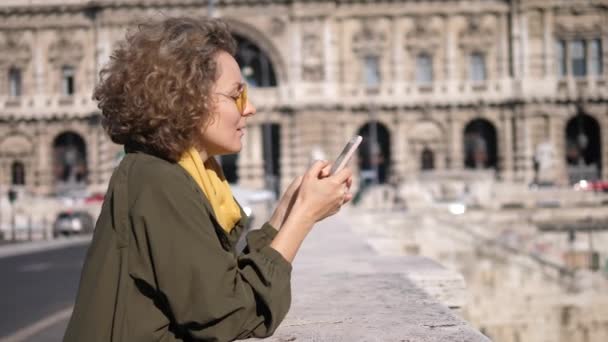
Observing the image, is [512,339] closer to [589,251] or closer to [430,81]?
[589,251]

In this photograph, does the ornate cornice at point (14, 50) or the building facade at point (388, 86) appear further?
the ornate cornice at point (14, 50)

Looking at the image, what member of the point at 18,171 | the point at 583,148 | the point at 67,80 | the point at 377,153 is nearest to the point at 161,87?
the point at 377,153

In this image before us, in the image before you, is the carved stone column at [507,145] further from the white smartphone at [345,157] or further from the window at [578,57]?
the white smartphone at [345,157]

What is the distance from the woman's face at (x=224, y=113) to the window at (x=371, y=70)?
1656 inches

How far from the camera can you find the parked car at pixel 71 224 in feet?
Result: 105

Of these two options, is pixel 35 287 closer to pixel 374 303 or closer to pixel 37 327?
pixel 37 327

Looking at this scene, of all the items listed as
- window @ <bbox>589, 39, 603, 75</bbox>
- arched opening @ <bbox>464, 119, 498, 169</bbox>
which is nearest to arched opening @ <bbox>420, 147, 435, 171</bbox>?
arched opening @ <bbox>464, 119, 498, 169</bbox>

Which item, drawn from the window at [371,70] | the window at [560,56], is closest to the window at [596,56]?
the window at [560,56]

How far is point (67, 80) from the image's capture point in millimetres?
46750

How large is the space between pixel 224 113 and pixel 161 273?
2.24ft

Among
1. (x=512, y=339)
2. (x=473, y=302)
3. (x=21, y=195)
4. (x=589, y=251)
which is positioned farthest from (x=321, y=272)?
(x=21, y=195)

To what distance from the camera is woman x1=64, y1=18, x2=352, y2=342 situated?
2.91 meters

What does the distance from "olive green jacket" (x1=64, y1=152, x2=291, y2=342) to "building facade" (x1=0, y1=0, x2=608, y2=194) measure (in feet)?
132

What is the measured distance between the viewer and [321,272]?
279 inches
